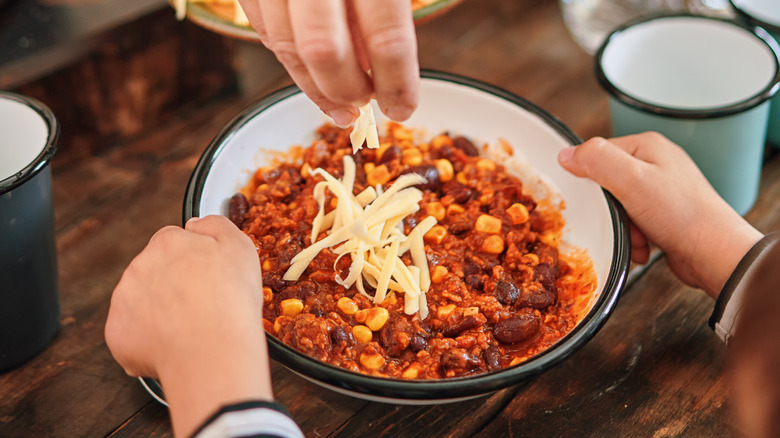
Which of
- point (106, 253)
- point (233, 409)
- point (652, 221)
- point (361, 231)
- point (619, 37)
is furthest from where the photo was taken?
point (619, 37)

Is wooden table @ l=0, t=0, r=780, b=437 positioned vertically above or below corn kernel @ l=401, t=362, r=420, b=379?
below

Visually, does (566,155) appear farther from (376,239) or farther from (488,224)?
(376,239)

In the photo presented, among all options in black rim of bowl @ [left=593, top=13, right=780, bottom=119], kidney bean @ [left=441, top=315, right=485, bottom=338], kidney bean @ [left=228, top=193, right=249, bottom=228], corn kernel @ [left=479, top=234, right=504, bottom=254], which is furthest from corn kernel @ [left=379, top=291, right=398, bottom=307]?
black rim of bowl @ [left=593, top=13, right=780, bottom=119]

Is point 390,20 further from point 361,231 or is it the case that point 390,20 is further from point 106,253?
point 106,253

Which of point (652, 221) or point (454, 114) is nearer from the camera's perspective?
point (652, 221)

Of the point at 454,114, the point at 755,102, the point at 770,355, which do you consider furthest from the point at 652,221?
the point at 770,355

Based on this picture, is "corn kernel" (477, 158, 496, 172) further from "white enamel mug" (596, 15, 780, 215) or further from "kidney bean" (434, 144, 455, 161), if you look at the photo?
"white enamel mug" (596, 15, 780, 215)

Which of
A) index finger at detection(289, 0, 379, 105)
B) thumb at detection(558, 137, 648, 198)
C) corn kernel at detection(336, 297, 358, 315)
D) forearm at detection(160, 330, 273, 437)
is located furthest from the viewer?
thumb at detection(558, 137, 648, 198)

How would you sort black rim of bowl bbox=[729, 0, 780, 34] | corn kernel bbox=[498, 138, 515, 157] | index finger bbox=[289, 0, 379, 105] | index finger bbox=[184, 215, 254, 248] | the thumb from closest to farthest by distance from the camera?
index finger bbox=[289, 0, 379, 105] → index finger bbox=[184, 215, 254, 248] → the thumb → corn kernel bbox=[498, 138, 515, 157] → black rim of bowl bbox=[729, 0, 780, 34]
